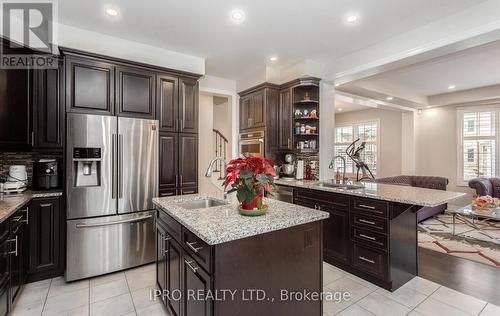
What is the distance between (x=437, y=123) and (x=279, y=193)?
17.4ft

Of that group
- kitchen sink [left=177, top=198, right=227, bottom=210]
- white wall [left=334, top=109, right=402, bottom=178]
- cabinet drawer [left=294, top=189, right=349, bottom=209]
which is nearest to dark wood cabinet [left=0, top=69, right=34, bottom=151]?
kitchen sink [left=177, top=198, right=227, bottom=210]

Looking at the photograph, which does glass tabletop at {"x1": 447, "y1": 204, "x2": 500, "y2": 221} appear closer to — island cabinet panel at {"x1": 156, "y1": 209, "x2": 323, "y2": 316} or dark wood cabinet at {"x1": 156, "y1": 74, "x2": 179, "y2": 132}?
island cabinet panel at {"x1": 156, "y1": 209, "x2": 323, "y2": 316}

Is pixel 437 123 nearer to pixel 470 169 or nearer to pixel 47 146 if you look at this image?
pixel 470 169

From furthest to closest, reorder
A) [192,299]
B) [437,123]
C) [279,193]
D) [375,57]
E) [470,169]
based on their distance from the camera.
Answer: [437,123], [470,169], [279,193], [375,57], [192,299]

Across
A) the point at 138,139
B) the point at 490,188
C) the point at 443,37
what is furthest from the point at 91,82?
the point at 490,188

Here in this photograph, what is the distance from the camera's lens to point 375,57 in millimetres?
3342

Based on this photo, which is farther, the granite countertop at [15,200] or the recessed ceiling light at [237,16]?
the recessed ceiling light at [237,16]

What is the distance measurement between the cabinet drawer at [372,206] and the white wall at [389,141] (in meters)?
5.30

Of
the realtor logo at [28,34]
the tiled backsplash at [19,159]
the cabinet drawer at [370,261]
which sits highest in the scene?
the realtor logo at [28,34]

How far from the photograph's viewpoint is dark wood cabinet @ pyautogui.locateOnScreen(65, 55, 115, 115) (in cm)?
273

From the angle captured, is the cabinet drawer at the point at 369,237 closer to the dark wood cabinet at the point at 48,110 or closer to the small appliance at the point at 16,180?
the dark wood cabinet at the point at 48,110

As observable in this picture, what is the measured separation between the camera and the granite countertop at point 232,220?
139 cm

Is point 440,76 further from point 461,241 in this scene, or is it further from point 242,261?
point 242,261

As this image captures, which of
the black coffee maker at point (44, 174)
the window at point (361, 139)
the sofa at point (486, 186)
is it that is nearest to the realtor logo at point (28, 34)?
the black coffee maker at point (44, 174)
